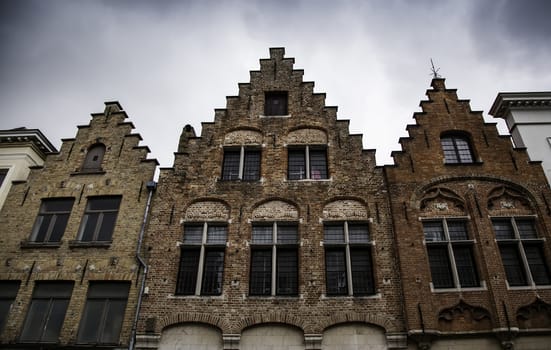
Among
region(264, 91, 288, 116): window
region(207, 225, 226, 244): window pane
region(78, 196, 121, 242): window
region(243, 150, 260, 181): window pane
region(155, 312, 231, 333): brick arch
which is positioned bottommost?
region(155, 312, 231, 333): brick arch

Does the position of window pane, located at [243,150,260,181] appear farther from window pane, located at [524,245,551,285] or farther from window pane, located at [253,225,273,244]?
window pane, located at [524,245,551,285]

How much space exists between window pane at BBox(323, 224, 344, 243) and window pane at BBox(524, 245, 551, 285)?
549cm

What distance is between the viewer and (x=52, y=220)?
515 inches

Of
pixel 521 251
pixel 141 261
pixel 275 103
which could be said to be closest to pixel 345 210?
pixel 521 251

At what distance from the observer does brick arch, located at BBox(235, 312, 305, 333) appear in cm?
1033

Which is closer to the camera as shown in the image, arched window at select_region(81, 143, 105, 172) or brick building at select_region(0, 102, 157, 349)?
brick building at select_region(0, 102, 157, 349)

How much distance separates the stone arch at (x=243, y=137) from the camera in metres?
13.9

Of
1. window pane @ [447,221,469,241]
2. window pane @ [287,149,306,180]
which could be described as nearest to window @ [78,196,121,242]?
window pane @ [287,149,306,180]

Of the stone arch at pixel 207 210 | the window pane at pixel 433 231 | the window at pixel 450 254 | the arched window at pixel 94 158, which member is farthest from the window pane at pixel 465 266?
the arched window at pixel 94 158

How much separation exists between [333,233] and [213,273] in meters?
3.94

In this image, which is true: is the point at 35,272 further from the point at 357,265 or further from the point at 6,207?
the point at 357,265

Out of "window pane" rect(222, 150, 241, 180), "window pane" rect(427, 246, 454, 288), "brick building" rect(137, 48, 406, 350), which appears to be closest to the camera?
"brick building" rect(137, 48, 406, 350)

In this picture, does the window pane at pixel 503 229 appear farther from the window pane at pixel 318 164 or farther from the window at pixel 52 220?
the window at pixel 52 220

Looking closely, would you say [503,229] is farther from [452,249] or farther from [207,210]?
[207,210]
